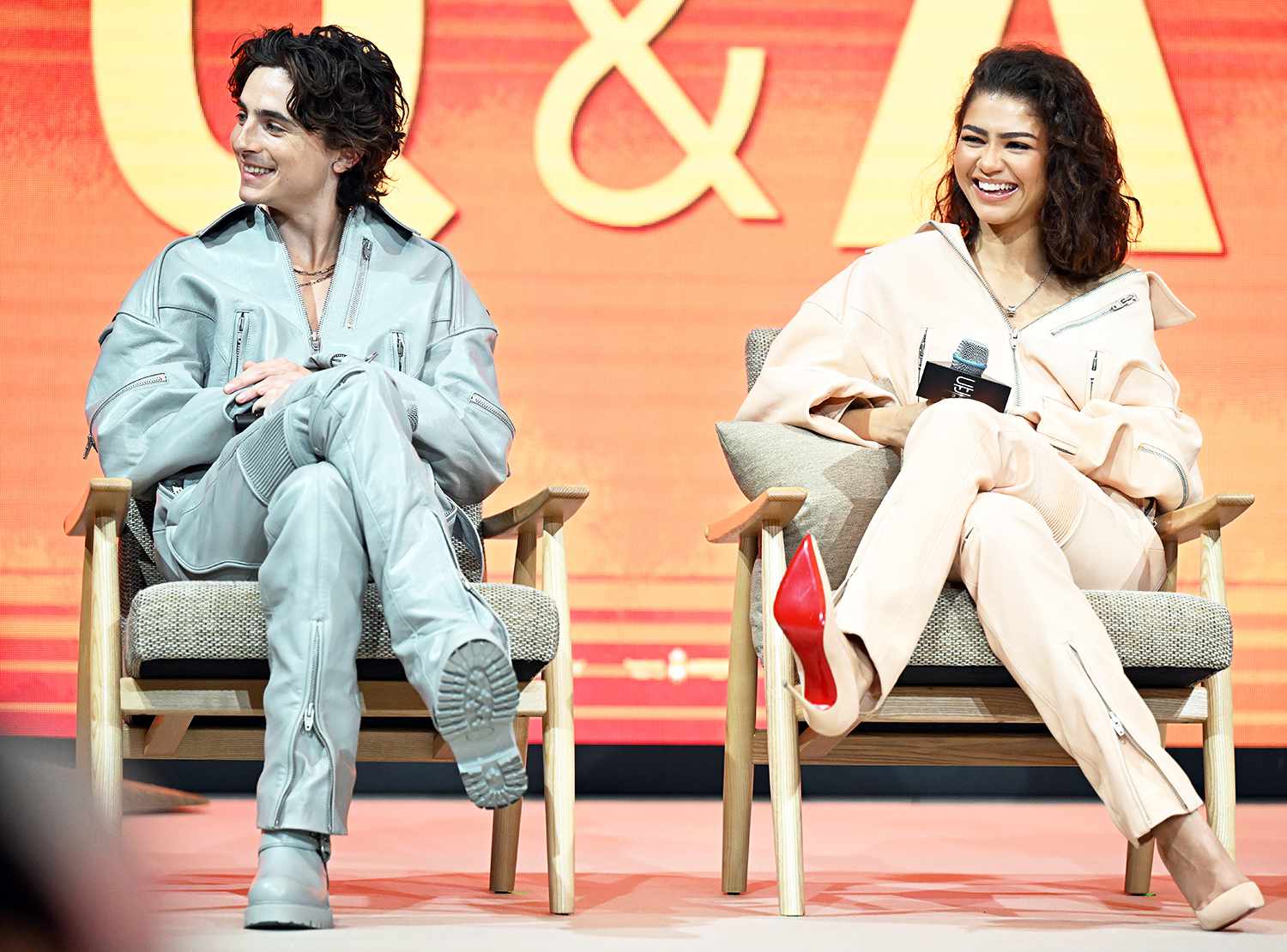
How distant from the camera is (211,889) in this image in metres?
2.26

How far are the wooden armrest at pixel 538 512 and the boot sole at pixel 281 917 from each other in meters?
0.67

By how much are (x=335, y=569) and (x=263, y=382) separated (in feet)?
1.44

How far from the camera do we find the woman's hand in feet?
7.93

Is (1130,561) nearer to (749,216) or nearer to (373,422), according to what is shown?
(373,422)

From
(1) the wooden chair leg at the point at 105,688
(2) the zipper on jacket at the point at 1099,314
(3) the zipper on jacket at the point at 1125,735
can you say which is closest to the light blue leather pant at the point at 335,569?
(1) the wooden chair leg at the point at 105,688

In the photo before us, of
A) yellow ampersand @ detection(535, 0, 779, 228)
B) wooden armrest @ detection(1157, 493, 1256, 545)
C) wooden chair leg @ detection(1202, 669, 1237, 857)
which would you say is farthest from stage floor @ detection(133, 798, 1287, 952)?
yellow ampersand @ detection(535, 0, 779, 228)

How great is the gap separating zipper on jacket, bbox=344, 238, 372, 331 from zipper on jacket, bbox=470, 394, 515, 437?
239 mm

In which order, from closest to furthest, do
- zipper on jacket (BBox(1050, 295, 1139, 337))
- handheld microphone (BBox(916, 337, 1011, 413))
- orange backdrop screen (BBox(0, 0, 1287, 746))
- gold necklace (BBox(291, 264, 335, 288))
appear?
handheld microphone (BBox(916, 337, 1011, 413)), gold necklace (BBox(291, 264, 335, 288)), zipper on jacket (BBox(1050, 295, 1139, 337)), orange backdrop screen (BBox(0, 0, 1287, 746))

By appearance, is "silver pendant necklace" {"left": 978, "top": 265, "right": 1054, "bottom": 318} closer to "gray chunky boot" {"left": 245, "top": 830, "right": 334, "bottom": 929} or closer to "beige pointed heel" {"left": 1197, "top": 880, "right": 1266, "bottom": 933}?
"beige pointed heel" {"left": 1197, "top": 880, "right": 1266, "bottom": 933}

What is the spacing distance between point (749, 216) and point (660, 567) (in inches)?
36.3

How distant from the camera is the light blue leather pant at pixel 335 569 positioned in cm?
188

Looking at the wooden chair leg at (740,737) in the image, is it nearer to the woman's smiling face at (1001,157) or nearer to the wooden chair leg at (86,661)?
the woman's smiling face at (1001,157)

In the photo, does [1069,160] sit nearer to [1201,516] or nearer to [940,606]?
[1201,516]

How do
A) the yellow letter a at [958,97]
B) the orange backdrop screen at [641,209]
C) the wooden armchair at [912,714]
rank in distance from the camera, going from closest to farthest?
the wooden armchair at [912,714]
the orange backdrop screen at [641,209]
the yellow letter a at [958,97]
